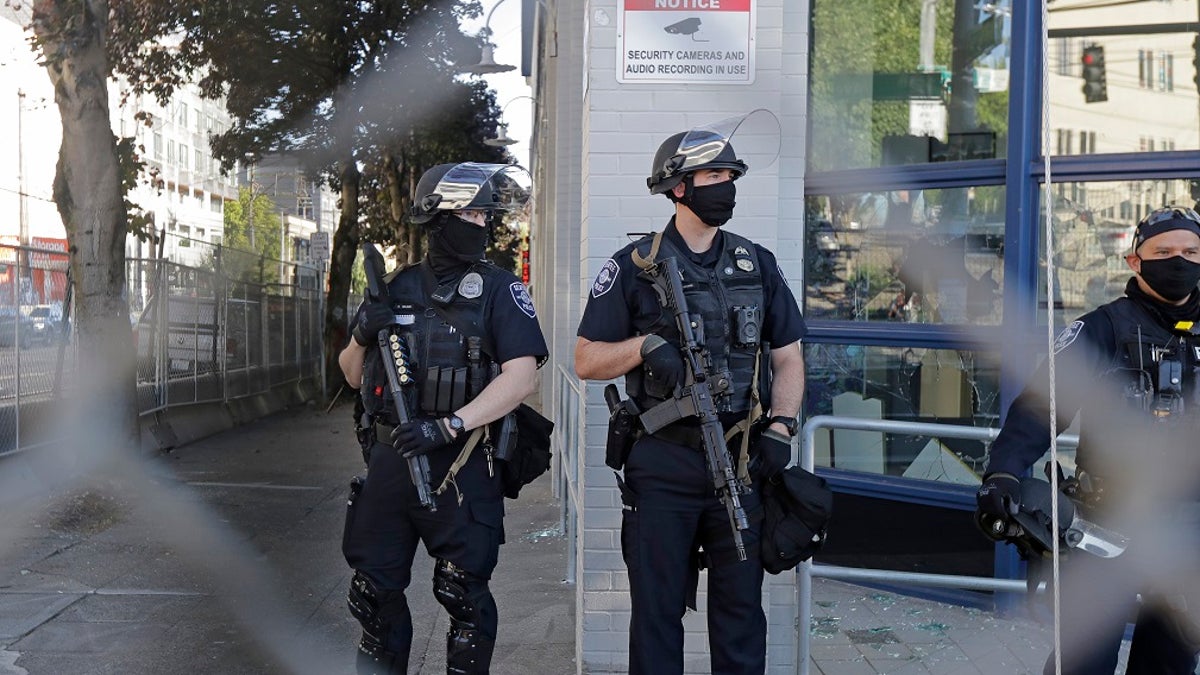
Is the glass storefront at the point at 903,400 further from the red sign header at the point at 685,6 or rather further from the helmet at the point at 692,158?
the helmet at the point at 692,158

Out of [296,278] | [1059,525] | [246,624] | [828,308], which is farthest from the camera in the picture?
[296,278]

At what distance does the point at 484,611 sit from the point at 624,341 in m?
1.04

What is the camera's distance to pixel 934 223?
20.9ft

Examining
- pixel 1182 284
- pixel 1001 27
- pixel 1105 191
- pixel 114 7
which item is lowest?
pixel 1182 284

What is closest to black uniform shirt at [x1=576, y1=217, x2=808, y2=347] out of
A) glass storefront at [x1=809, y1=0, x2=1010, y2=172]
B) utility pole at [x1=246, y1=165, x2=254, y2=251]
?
glass storefront at [x1=809, y1=0, x2=1010, y2=172]

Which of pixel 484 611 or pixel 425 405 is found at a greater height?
pixel 425 405

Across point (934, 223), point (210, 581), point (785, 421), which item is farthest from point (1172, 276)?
point (210, 581)

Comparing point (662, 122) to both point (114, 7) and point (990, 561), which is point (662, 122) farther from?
point (114, 7)

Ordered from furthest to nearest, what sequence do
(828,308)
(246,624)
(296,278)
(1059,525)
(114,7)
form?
(296,278) → (114,7) → (828,308) → (246,624) → (1059,525)

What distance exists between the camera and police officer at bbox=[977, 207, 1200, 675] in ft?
11.6

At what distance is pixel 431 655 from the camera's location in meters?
5.43

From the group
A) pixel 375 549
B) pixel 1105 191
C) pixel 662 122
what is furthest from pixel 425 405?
pixel 1105 191

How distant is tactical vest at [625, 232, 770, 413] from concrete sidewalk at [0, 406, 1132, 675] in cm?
177

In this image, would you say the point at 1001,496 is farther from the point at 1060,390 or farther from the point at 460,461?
the point at 460,461
